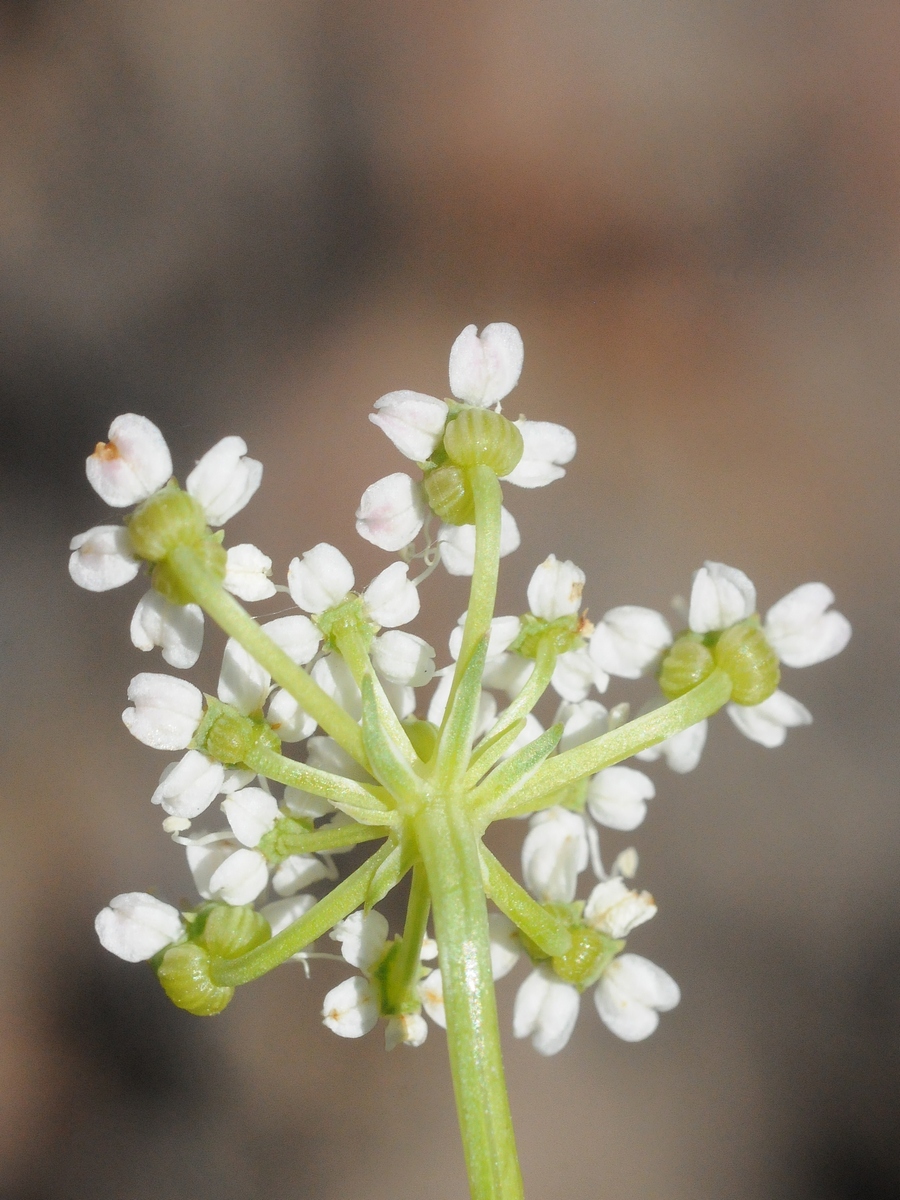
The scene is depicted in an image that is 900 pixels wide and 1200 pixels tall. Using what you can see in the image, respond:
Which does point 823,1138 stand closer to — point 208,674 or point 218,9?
point 208,674

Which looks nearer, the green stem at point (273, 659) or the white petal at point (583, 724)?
the green stem at point (273, 659)

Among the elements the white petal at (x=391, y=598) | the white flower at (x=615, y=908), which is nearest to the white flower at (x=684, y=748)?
the white flower at (x=615, y=908)

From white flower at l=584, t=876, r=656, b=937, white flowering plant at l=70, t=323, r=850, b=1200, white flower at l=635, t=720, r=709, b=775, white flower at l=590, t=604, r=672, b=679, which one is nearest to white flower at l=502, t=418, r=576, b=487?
white flowering plant at l=70, t=323, r=850, b=1200

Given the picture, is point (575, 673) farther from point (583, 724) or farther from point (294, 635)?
point (294, 635)

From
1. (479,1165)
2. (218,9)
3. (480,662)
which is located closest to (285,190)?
(218,9)

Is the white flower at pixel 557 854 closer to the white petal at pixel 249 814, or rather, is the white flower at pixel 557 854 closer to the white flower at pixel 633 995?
the white flower at pixel 633 995

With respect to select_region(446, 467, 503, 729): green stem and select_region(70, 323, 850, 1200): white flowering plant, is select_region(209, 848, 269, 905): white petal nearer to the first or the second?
select_region(70, 323, 850, 1200): white flowering plant

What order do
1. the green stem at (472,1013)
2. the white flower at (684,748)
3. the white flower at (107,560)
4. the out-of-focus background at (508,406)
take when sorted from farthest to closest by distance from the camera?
1. the out-of-focus background at (508,406)
2. the white flower at (684,748)
3. the white flower at (107,560)
4. the green stem at (472,1013)
